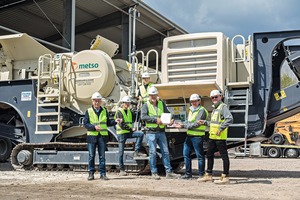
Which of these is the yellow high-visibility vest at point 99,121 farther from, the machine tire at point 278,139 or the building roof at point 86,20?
the machine tire at point 278,139

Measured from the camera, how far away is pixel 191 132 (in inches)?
353

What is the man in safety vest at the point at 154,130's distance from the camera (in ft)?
29.8

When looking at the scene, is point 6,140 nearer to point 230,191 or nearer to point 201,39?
point 201,39

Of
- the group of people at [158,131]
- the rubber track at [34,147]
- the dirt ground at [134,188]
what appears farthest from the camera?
the rubber track at [34,147]

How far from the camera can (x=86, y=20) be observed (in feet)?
85.0

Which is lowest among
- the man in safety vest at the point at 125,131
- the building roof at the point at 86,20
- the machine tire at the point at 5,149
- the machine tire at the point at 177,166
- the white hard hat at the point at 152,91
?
the machine tire at the point at 177,166

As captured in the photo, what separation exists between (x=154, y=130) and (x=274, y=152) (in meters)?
16.2

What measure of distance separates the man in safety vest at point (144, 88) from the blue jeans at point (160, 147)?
3.03ft

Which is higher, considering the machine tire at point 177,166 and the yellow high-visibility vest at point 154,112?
the yellow high-visibility vest at point 154,112

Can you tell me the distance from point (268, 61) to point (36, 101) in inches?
227

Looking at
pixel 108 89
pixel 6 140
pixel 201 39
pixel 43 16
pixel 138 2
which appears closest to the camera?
pixel 201 39

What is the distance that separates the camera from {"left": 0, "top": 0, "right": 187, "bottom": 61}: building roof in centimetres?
2270

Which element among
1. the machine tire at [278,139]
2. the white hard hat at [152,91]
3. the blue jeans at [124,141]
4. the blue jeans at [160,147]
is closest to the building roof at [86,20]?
the machine tire at [278,139]

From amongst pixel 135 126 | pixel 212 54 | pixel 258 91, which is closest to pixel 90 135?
pixel 135 126
